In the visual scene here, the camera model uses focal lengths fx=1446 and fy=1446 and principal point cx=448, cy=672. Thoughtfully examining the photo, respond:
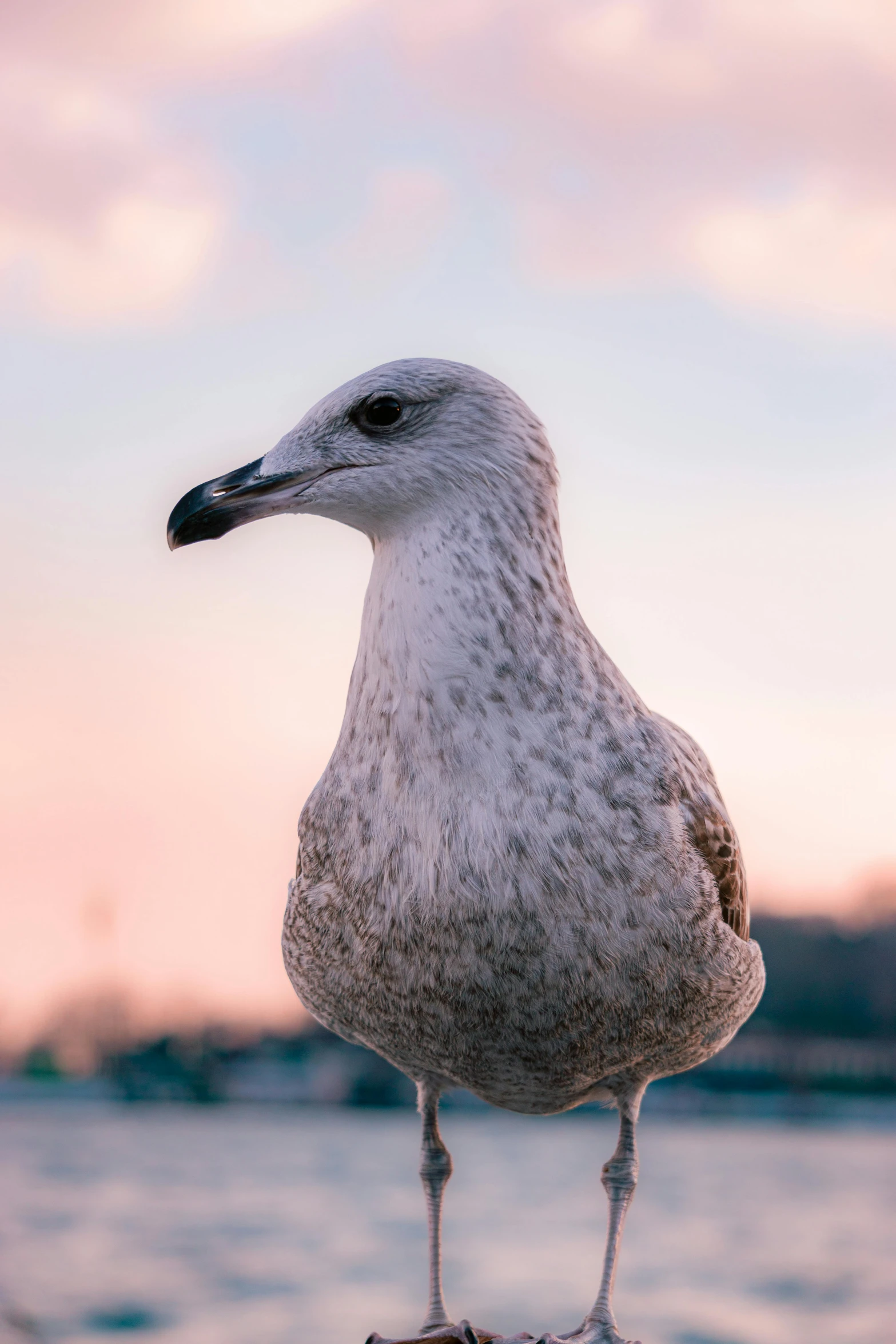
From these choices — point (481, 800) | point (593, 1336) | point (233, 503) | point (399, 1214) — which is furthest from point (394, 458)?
point (399, 1214)

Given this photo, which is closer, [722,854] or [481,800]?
[481,800]

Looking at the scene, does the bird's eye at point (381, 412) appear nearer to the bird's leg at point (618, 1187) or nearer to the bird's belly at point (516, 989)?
the bird's belly at point (516, 989)

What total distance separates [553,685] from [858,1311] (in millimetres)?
61503

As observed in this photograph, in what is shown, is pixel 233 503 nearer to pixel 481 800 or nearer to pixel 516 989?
pixel 481 800

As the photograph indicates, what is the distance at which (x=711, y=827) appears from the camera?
4375 millimetres

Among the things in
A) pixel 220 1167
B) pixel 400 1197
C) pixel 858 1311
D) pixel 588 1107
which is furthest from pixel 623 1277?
pixel 588 1107

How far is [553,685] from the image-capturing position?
3.91 metres

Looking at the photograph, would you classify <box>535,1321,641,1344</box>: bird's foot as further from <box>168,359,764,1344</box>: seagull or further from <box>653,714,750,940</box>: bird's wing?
<box>653,714,750,940</box>: bird's wing

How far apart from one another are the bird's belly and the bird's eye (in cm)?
133

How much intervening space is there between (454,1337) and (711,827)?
1639 millimetres

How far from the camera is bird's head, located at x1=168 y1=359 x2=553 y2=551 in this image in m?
4.05

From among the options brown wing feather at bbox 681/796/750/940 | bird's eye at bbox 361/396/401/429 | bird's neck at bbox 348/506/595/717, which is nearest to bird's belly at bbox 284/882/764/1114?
brown wing feather at bbox 681/796/750/940

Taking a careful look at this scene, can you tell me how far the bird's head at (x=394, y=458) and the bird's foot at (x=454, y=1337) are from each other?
2.28 meters

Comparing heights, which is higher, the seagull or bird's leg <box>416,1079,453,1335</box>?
the seagull
